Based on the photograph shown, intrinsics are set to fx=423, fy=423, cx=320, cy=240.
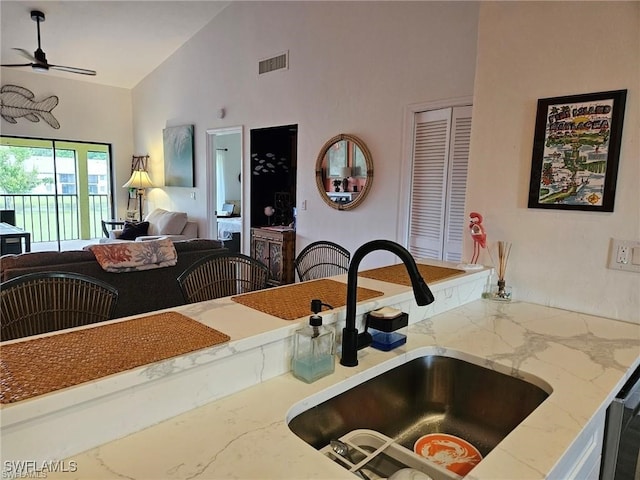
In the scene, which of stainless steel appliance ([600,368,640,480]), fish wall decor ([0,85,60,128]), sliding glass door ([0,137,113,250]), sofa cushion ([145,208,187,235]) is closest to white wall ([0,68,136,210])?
fish wall decor ([0,85,60,128])

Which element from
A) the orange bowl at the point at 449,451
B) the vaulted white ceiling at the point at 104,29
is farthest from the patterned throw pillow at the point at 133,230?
the orange bowl at the point at 449,451

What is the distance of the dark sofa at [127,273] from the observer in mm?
2882

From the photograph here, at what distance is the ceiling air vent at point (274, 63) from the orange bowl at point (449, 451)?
15.3 feet

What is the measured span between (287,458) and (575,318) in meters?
1.49

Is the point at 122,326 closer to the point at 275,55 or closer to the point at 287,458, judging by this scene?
the point at 287,458

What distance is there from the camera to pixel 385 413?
1.31 meters

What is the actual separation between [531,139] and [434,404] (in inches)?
50.3

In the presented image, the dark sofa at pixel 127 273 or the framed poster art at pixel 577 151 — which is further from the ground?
the framed poster art at pixel 577 151

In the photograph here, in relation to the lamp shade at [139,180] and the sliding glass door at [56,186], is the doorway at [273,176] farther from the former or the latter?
the sliding glass door at [56,186]

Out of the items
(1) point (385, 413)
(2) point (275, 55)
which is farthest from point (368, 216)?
(1) point (385, 413)

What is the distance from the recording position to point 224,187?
8617 millimetres

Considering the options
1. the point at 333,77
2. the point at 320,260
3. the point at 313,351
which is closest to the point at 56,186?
the point at 333,77

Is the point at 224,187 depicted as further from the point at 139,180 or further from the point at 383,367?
the point at 383,367

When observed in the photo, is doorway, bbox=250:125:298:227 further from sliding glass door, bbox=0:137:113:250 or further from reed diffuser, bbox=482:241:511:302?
reed diffuser, bbox=482:241:511:302
